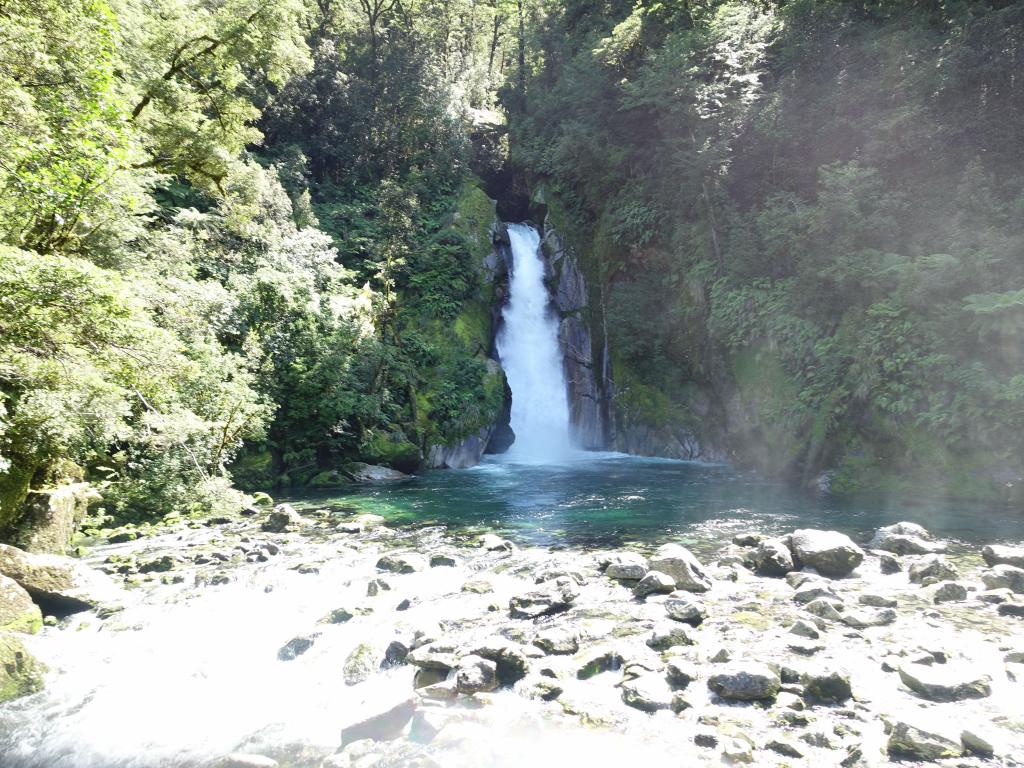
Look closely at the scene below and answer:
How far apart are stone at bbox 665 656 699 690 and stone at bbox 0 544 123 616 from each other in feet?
24.1

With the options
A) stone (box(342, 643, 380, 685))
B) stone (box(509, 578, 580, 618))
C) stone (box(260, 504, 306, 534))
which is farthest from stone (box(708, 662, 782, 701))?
stone (box(260, 504, 306, 534))

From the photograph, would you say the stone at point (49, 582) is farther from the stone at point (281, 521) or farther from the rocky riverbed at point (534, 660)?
the stone at point (281, 521)

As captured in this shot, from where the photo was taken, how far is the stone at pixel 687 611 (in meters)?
7.01

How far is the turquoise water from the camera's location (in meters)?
11.5

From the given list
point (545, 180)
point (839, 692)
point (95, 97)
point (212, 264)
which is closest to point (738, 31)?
point (545, 180)

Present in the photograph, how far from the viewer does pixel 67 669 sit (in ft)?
21.7

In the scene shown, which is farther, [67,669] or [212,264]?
[212,264]

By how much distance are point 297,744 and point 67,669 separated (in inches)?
127

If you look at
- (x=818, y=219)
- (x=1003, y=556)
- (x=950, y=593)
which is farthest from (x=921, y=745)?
(x=818, y=219)

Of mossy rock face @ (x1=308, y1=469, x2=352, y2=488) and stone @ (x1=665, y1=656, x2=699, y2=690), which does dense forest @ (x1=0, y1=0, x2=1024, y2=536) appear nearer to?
mossy rock face @ (x1=308, y1=469, x2=352, y2=488)

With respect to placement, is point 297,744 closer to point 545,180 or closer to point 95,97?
point 95,97

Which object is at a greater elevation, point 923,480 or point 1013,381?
point 1013,381

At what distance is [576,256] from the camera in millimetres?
28797

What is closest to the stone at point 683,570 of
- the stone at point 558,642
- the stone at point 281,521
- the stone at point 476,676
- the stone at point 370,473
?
the stone at point 558,642
